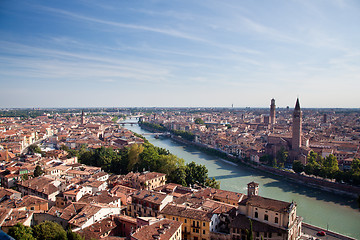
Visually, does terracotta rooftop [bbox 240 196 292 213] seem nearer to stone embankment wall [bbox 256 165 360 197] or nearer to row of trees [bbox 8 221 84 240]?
row of trees [bbox 8 221 84 240]

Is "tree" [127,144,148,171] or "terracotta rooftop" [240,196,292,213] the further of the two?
"tree" [127,144,148,171]

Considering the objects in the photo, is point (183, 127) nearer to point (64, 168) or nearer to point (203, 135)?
point (203, 135)

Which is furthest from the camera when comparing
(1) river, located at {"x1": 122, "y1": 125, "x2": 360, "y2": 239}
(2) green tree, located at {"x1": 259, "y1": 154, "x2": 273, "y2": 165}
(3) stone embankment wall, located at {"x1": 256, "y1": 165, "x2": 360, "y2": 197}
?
(2) green tree, located at {"x1": 259, "y1": 154, "x2": 273, "y2": 165}

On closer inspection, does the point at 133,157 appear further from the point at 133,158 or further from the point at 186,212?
the point at 186,212

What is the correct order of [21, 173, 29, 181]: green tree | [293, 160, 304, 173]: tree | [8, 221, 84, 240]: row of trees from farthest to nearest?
1. [293, 160, 304, 173]: tree
2. [21, 173, 29, 181]: green tree
3. [8, 221, 84, 240]: row of trees

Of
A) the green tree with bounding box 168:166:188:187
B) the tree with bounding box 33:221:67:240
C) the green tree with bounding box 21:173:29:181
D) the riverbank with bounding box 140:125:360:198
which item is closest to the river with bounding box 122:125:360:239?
the riverbank with bounding box 140:125:360:198

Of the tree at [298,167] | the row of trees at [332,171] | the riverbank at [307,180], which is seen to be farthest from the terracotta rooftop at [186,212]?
the tree at [298,167]
